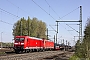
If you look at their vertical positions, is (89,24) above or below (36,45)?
above

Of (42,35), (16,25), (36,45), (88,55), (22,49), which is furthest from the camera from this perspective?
(42,35)

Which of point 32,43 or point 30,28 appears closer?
point 32,43

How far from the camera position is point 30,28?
94812 mm

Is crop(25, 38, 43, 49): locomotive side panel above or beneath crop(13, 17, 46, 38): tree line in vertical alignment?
beneath

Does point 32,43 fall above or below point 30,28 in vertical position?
below

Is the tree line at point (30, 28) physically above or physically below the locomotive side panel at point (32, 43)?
above

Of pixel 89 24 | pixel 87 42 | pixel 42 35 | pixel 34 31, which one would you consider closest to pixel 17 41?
pixel 89 24

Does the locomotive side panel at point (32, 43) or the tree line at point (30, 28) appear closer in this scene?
the locomotive side panel at point (32, 43)

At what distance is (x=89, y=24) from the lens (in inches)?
1563

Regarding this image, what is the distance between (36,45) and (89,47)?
33418 mm

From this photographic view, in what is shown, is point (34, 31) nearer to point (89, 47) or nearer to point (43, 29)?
point (43, 29)

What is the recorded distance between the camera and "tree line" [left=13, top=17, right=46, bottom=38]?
91250 mm

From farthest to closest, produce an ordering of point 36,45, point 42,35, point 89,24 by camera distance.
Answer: point 42,35, point 36,45, point 89,24

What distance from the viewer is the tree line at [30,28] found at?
91.2 meters
